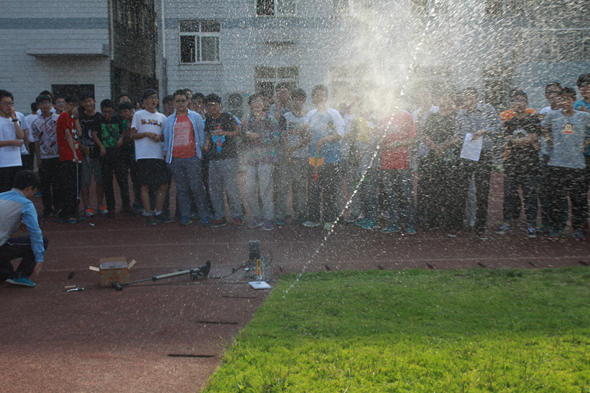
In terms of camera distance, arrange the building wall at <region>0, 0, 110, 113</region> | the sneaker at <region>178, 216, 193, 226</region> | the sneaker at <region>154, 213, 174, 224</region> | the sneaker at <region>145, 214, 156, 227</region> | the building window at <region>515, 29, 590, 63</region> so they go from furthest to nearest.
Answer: the building wall at <region>0, 0, 110, 113</region>, the building window at <region>515, 29, 590, 63</region>, the sneaker at <region>154, 213, 174, 224</region>, the sneaker at <region>145, 214, 156, 227</region>, the sneaker at <region>178, 216, 193, 226</region>

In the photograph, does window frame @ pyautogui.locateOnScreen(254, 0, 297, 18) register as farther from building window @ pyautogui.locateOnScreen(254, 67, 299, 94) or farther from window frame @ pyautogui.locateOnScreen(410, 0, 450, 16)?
window frame @ pyautogui.locateOnScreen(410, 0, 450, 16)

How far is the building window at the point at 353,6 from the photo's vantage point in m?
18.8

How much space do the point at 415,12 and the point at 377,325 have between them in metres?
16.3

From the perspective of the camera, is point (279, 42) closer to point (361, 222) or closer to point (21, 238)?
point (361, 222)

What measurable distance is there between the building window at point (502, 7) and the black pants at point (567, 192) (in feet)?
35.3

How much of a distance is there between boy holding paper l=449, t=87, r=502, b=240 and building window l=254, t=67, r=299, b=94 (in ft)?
40.6

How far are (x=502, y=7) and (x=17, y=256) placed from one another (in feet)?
50.8

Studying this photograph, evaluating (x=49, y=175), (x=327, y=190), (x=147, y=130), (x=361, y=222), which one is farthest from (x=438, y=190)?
(x=49, y=175)

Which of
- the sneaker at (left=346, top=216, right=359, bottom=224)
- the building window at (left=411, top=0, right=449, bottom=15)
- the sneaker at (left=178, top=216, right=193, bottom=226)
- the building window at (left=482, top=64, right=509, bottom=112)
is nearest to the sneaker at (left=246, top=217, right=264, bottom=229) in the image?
the sneaker at (left=178, top=216, right=193, bottom=226)

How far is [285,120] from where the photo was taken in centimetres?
855

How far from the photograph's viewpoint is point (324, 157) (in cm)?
827

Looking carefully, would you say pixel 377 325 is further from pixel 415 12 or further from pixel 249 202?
pixel 415 12

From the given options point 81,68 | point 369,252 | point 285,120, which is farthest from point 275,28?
point 369,252

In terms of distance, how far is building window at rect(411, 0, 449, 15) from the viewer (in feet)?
59.0
